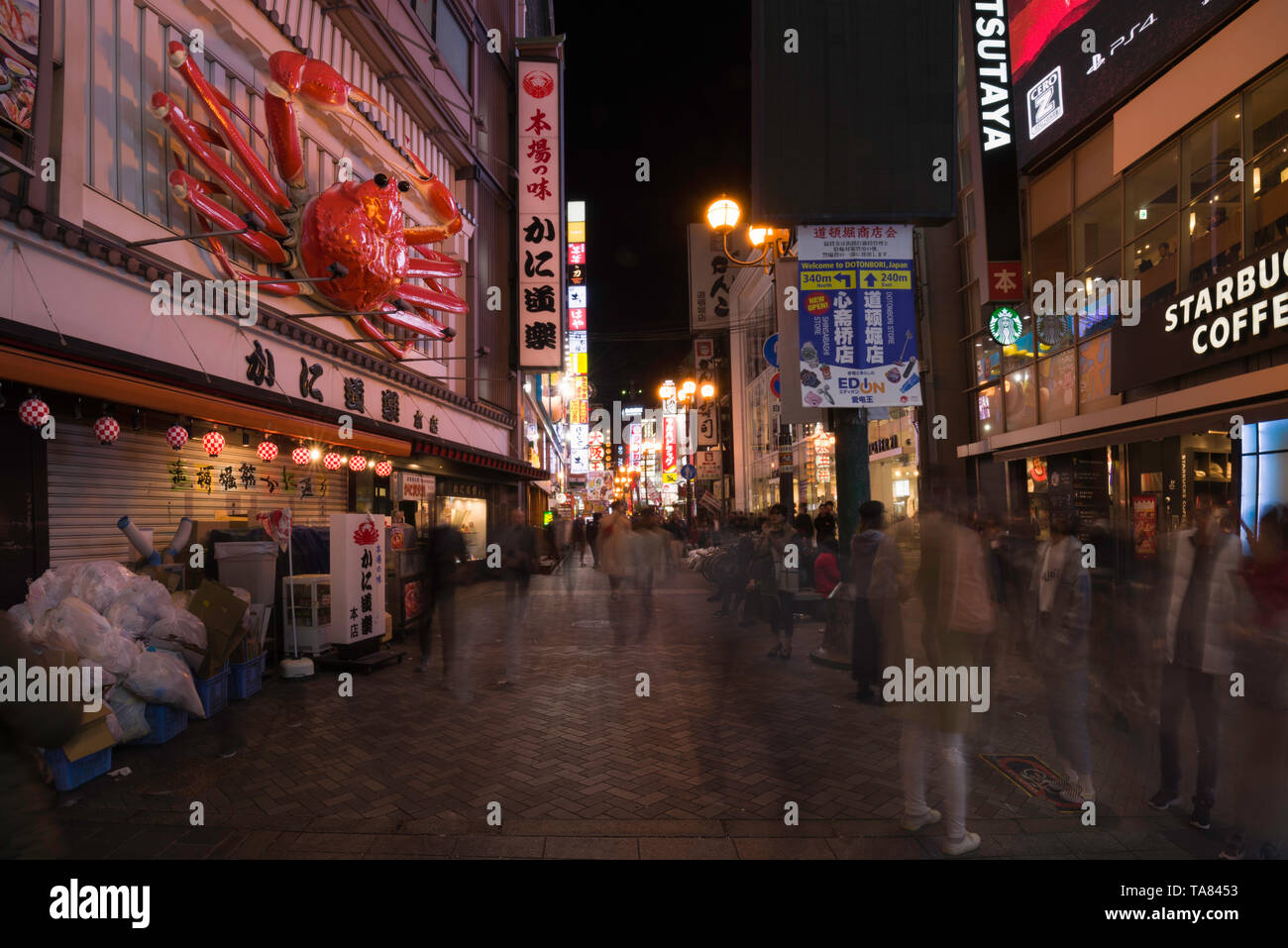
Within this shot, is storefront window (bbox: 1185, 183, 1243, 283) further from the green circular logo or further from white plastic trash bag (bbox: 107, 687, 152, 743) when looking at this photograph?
white plastic trash bag (bbox: 107, 687, 152, 743)

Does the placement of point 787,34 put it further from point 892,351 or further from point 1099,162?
point 1099,162

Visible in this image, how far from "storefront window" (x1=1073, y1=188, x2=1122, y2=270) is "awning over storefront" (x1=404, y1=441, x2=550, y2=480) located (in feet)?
44.4

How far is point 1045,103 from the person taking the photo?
14.7 meters

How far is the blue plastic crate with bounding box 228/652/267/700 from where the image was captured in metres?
7.25

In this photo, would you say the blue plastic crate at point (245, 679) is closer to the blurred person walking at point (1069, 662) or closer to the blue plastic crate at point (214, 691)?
the blue plastic crate at point (214, 691)

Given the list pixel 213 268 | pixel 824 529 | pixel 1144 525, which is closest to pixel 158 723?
pixel 213 268

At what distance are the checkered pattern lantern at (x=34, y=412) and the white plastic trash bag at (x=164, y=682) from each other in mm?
2187

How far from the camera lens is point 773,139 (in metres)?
8.82

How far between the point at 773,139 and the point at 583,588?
12.7 metres

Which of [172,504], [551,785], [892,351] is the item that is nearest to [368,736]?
[551,785]

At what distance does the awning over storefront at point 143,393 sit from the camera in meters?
5.45

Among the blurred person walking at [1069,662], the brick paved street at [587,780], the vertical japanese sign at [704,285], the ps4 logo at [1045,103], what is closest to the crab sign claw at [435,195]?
the brick paved street at [587,780]

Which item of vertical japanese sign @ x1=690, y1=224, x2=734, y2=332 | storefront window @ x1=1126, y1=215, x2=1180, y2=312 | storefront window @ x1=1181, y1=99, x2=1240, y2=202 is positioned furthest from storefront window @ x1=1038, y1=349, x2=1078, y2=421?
vertical japanese sign @ x1=690, y1=224, x2=734, y2=332

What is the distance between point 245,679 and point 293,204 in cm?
747
